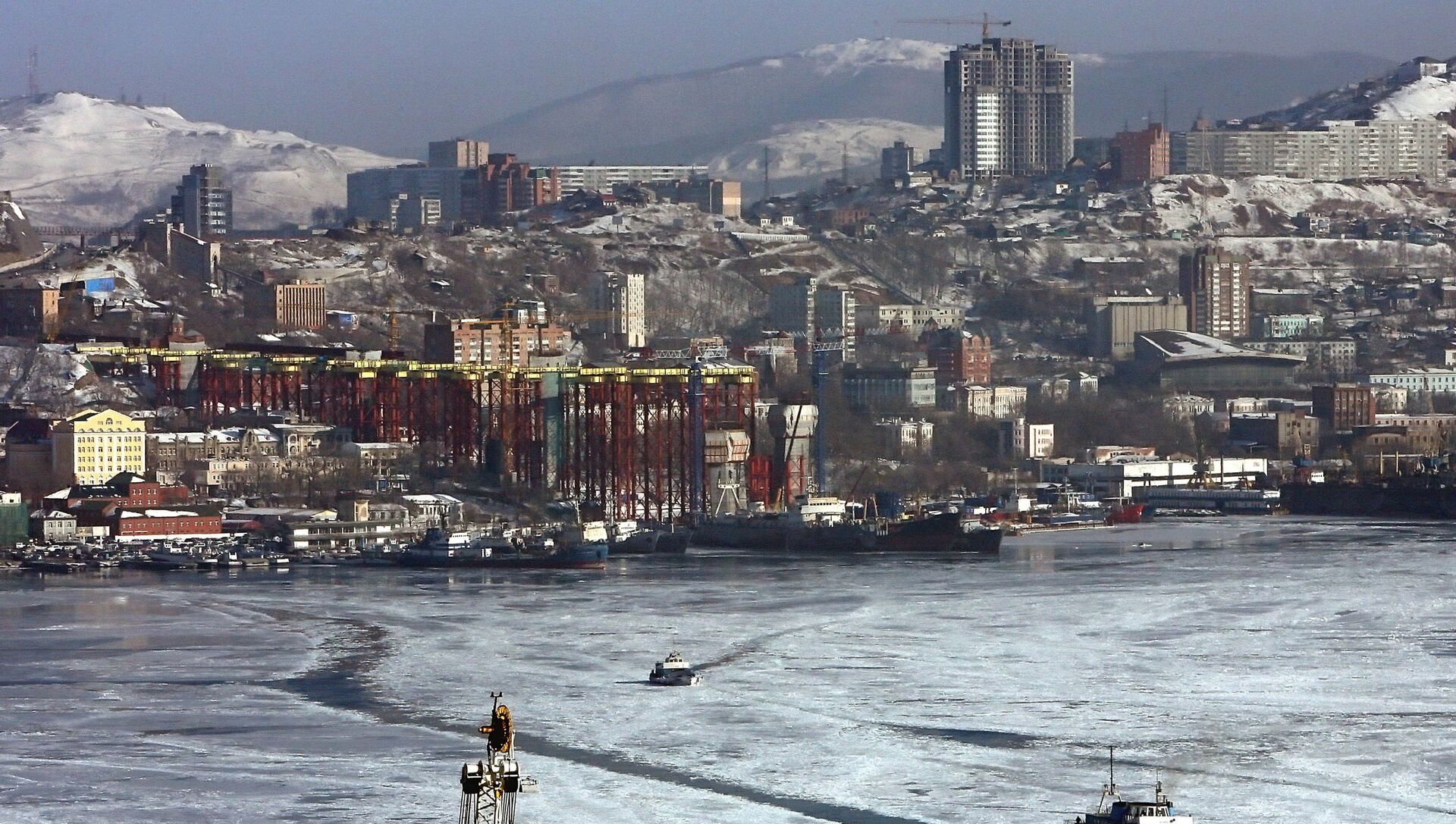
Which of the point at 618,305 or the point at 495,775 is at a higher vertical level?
the point at 618,305

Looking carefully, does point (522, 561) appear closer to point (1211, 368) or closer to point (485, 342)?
point (485, 342)

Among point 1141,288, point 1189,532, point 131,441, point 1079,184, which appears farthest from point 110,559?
point 1079,184

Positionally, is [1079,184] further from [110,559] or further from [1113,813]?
[1113,813]

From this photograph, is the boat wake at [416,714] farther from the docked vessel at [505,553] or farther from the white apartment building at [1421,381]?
the white apartment building at [1421,381]

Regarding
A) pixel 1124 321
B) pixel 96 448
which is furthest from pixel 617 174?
pixel 96 448

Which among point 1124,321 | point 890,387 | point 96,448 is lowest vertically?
point 96,448

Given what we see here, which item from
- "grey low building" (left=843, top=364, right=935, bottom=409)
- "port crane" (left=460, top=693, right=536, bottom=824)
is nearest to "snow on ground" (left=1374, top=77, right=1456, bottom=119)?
"grey low building" (left=843, top=364, right=935, bottom=409)
